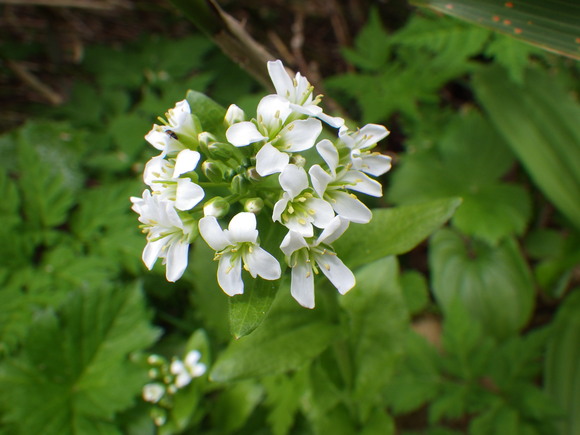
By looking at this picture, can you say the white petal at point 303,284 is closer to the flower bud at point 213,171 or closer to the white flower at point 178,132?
the flower bud at point 213,171

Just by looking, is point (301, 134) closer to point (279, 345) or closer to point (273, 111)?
point (273, 111)

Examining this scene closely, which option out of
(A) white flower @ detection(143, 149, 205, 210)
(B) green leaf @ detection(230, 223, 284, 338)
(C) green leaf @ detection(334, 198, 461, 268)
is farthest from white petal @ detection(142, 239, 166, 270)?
(C) green leaf @ detection(334, 198, 461, 268)

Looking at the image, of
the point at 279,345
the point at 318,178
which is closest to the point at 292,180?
the point at 318,178

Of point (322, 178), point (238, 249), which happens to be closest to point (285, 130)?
point (322, 178)

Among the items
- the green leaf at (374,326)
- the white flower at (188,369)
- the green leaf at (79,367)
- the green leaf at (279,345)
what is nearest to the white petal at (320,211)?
the green leaf at (279,345)

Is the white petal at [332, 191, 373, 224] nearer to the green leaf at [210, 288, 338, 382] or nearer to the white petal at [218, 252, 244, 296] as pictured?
→ the white petal at [218, 252, 244, 296]

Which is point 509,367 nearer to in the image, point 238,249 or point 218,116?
point 238,249
